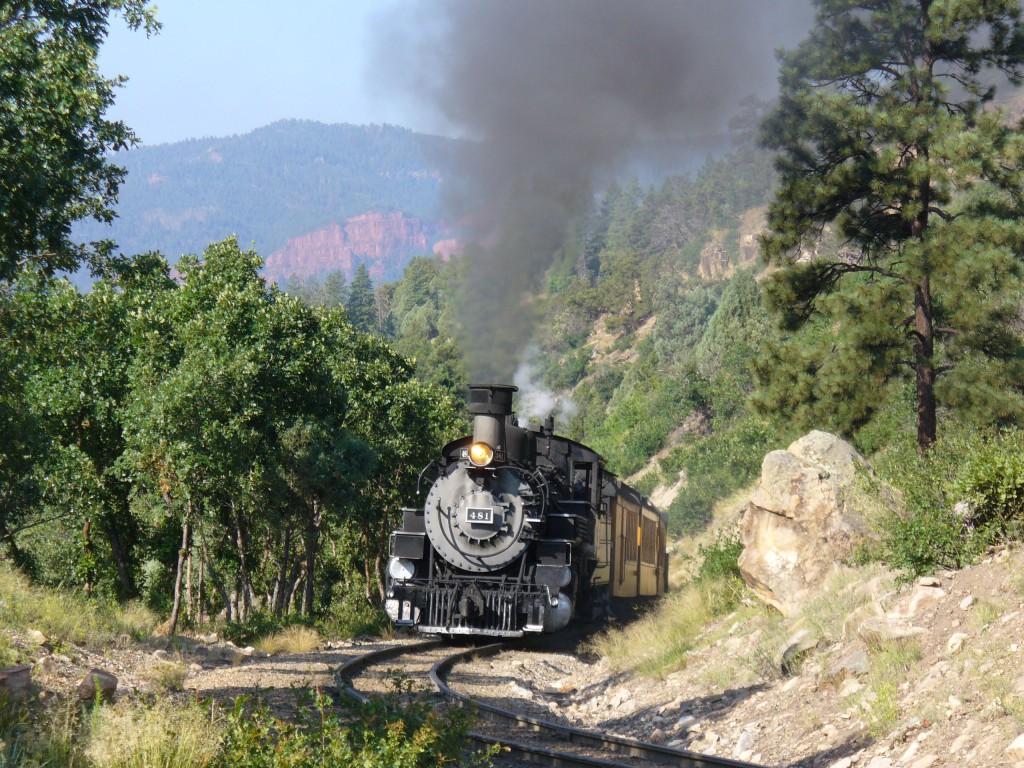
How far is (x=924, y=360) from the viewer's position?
20000 mm

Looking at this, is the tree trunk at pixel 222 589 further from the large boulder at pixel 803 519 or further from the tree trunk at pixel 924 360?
the tree trunk at pixel 924 360

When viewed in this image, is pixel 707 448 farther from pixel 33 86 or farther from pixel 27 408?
pixel 33 86

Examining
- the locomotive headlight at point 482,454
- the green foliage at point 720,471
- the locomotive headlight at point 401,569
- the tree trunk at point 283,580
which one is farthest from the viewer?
the green foliage at point 720,471

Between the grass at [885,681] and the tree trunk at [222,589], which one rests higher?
Answer: the tree trunk at [222,589]

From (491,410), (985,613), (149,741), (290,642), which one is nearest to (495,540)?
(491,410)

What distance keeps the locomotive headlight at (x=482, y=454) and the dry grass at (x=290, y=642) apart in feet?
15.8

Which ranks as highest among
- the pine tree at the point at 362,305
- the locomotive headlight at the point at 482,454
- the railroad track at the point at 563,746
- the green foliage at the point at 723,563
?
the pine tree at the point at 362,305

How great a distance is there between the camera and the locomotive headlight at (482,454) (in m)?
16.4

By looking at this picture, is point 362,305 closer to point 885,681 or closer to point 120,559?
point 120,559

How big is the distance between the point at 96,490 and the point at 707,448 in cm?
3295

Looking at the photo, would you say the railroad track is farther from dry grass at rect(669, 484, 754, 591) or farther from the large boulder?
dry grass at rect(669, 484, 754, 591)

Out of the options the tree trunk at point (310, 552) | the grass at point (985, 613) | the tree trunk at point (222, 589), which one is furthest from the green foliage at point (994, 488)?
the tree trunk at point (222, 589)

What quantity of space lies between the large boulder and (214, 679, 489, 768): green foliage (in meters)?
7.53

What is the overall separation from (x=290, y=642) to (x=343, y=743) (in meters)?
12.0
